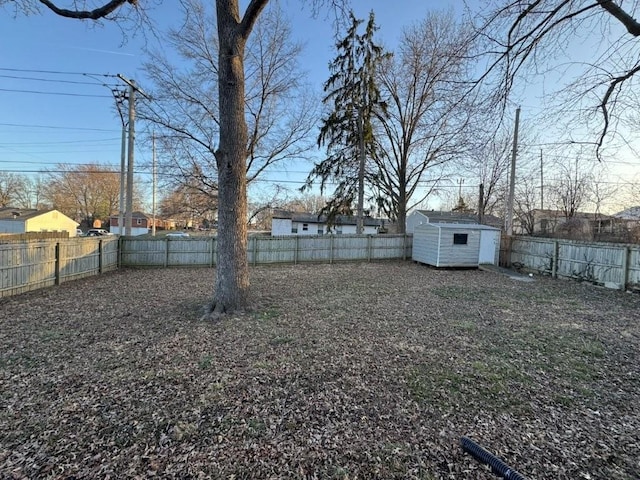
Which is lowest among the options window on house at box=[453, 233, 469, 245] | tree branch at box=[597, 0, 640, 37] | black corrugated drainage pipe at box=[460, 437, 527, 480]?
black corrugated drainage pipe at box=[460, 437, 527, 480]

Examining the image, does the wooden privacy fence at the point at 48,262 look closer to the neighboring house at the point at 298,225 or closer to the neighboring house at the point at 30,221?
the neighboring house at the point at 30,221

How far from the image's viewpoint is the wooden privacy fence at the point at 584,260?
8602 mm

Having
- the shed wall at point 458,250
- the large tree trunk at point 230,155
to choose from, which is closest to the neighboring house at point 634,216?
the shed wall at point 458,250

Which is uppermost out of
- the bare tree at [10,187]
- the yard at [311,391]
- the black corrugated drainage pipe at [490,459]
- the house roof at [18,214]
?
the bare tree at [10,187]

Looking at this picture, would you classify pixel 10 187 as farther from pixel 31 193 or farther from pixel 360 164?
pixel 360 164

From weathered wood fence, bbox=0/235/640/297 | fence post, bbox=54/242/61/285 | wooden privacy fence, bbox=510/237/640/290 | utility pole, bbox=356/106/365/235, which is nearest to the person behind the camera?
weathered wood fence, bbox=0/235/640/297

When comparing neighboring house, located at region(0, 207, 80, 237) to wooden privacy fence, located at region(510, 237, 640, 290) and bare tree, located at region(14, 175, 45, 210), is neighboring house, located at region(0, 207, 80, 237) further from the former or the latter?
wooden privacy fence, located at region(510, 237, 640, 290)

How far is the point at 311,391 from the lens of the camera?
2.83m

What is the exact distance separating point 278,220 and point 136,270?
69.0 feet

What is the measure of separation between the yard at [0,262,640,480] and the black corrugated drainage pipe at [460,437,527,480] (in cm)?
5

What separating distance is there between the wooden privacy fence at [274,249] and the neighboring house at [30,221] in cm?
1841

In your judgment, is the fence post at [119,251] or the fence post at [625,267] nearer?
the fence post at [625,267]

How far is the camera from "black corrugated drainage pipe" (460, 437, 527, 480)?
1.78 m

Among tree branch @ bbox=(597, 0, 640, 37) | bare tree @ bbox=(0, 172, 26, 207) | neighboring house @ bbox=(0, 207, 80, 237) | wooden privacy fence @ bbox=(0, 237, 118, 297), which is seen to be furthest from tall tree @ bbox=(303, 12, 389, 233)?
bare tree @ bbox=(0, 172, 26, 207)
